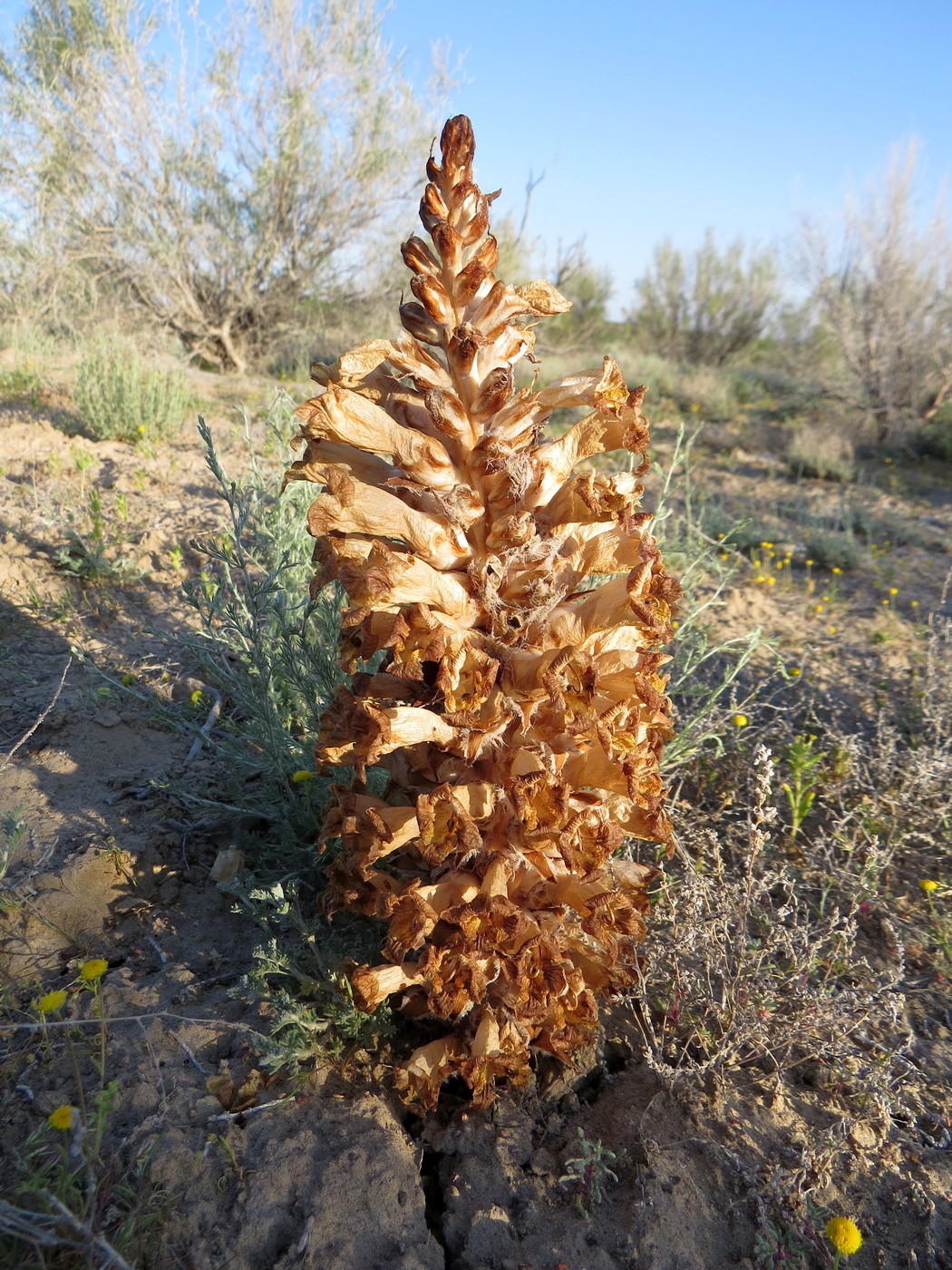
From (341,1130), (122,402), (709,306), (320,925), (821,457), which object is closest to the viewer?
(341,1130)

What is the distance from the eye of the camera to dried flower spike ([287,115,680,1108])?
63.6 inches

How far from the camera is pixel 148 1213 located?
158 centimetres

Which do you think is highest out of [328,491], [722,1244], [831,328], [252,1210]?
[831,328]

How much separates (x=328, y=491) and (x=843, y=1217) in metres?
2.11

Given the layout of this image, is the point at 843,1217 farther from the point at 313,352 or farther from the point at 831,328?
the point at 831,328

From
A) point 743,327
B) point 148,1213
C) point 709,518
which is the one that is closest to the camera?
point 148,1213

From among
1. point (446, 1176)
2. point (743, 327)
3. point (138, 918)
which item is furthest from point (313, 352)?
point (743, 327)

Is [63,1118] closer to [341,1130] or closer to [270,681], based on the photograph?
[341,1130]

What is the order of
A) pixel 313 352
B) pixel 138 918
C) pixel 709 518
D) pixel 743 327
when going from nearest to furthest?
1. pixel 138 918
2. pixel 709 518
3. pixel 313 352
4. pixel 743 327

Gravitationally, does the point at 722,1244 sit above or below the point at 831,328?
below

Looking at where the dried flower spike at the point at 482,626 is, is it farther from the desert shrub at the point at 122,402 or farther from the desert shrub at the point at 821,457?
the desert shrub at the point at 821,457

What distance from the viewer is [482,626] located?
1.71m

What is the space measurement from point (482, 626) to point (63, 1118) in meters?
1.42

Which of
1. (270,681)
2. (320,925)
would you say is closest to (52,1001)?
(320,925)
